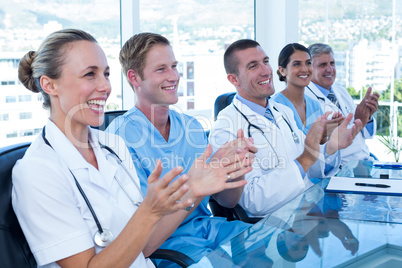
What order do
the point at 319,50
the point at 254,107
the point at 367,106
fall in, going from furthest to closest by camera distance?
the point at 319,50 → the point at 367,106 → the point at 254,107

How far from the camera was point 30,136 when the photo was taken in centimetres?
276

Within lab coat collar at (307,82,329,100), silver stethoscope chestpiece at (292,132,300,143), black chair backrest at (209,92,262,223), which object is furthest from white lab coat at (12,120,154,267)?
lab coat collar at (307,82,329,100)

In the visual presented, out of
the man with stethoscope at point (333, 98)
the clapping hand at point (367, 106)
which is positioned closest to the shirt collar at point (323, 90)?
the man with stethoscope at point (333, 98)

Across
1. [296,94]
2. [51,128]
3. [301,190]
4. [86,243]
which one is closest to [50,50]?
[51,128]

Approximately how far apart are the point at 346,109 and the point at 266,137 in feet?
4.57

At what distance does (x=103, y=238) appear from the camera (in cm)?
127

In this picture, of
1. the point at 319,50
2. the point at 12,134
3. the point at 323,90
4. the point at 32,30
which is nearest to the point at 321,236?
the point at 12,134

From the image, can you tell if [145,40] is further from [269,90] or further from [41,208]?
[41,208]

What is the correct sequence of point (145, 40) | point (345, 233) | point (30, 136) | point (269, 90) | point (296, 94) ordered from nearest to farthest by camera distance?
point (345, 233), point (145, 40), point (269, 90), point (30, 136), point (296, 94)

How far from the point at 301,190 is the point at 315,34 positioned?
342 cm

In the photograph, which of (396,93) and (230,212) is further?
(396,93)

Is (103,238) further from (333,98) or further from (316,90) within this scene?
(333,98)

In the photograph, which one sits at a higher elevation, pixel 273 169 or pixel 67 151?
pixel 67 151

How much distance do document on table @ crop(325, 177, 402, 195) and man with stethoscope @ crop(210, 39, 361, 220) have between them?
148 millimetres
